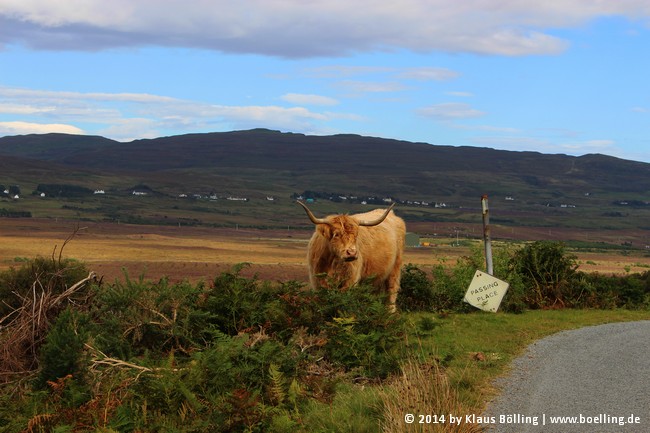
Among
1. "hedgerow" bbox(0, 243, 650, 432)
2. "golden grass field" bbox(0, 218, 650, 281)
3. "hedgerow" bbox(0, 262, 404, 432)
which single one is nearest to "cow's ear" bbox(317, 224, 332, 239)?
"hedgerow" bbox(0, 243, 650, 432)

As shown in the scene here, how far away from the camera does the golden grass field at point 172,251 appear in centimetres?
4303

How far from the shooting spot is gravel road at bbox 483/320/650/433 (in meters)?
8.48

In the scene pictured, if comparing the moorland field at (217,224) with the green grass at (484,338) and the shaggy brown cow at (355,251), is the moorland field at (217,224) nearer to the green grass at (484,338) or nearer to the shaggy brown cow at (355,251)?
the shaggy brown cow at (355,251)

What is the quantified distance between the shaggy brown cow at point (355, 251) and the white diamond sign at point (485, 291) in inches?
57.7

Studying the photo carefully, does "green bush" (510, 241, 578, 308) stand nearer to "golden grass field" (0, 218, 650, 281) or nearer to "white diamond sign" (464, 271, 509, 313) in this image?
"white diamond sign" (464, 271, 509, 313)

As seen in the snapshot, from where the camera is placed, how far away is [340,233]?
14.4 metres

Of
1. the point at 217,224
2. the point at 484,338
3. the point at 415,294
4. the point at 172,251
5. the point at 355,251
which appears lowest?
the point at 217,224

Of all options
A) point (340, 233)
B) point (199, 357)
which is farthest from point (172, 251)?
point (199, 357)

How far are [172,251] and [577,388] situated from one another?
175 ft

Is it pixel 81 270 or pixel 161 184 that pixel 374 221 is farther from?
pixel 161 184

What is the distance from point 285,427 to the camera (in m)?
8.68

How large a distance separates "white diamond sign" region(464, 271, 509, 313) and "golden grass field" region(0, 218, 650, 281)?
34.6ft

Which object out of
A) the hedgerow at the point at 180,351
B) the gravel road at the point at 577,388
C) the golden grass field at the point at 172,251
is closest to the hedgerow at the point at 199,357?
the hedgerow at the point at 180,351

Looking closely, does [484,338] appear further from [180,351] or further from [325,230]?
[180,351]
